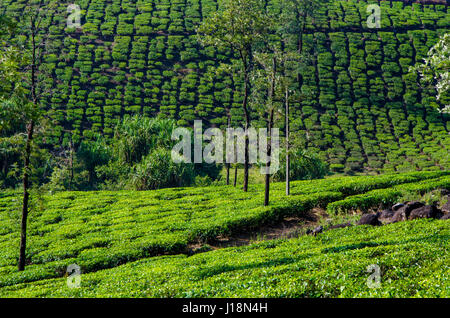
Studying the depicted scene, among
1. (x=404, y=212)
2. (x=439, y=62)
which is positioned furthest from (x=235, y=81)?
(x=439, y=62)

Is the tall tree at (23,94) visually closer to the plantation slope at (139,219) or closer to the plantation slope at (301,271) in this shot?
the plantation slope at (139,219)

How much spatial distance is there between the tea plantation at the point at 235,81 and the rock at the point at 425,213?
29166 mm

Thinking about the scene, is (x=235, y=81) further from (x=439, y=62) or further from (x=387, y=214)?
(x=439, y=62)

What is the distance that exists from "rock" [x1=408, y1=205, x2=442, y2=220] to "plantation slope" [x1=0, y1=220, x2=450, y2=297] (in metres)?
1.65

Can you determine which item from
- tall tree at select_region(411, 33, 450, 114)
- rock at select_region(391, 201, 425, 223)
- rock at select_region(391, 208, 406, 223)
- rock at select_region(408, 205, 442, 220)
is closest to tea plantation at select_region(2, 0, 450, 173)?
A: rock at select_region(391, 201, 425, 223)

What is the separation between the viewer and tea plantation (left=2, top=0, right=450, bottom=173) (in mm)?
59125

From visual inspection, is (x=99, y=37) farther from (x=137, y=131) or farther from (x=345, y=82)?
(x=345, y=82)

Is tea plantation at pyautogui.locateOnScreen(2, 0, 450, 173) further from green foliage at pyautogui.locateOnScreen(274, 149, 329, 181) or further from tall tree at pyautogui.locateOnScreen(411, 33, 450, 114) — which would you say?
tall tree at pyautogui.locateOnScreen(411, 33, 450, 114)

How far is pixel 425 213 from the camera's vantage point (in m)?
23.0

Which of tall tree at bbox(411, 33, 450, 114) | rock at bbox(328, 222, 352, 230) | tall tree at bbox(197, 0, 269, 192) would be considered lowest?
rock at bbox(328, 222, 352, 230)

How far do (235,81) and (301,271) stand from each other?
60533 mm

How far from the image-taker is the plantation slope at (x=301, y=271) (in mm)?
12203
